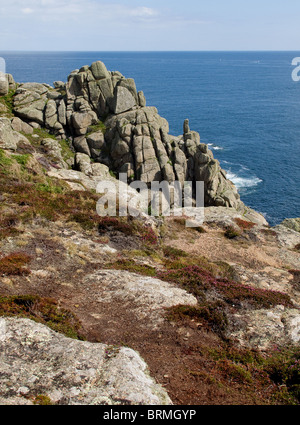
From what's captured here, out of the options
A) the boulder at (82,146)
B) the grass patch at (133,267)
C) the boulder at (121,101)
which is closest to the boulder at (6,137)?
the boulder at (82,146)

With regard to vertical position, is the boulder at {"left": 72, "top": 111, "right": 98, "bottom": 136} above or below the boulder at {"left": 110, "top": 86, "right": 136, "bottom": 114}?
below

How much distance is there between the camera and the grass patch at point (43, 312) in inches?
559

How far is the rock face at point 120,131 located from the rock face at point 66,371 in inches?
1734

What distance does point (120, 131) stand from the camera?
189 feet

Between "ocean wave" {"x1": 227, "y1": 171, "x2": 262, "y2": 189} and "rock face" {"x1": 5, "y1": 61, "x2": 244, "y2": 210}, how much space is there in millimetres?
19507

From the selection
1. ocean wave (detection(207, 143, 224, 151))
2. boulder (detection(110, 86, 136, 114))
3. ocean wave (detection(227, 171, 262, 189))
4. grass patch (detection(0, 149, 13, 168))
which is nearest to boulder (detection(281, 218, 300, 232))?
ocean wave (detection(227, 171, 262, 189))

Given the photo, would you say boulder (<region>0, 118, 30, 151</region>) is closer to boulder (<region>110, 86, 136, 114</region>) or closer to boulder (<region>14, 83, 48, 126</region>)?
boulder (<region>14, 83, 48, 126</region>)

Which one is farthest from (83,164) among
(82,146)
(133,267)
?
(133,267)

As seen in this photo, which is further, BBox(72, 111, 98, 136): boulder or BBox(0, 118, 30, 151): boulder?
BBox(72, 111, 98, 136): boulder

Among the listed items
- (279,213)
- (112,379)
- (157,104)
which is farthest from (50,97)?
(157,104)

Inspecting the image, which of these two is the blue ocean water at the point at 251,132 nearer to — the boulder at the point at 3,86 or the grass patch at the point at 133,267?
the grass patch at the point at 133,267

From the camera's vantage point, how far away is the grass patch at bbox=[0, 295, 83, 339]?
1419cm

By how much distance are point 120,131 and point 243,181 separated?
129 ft
